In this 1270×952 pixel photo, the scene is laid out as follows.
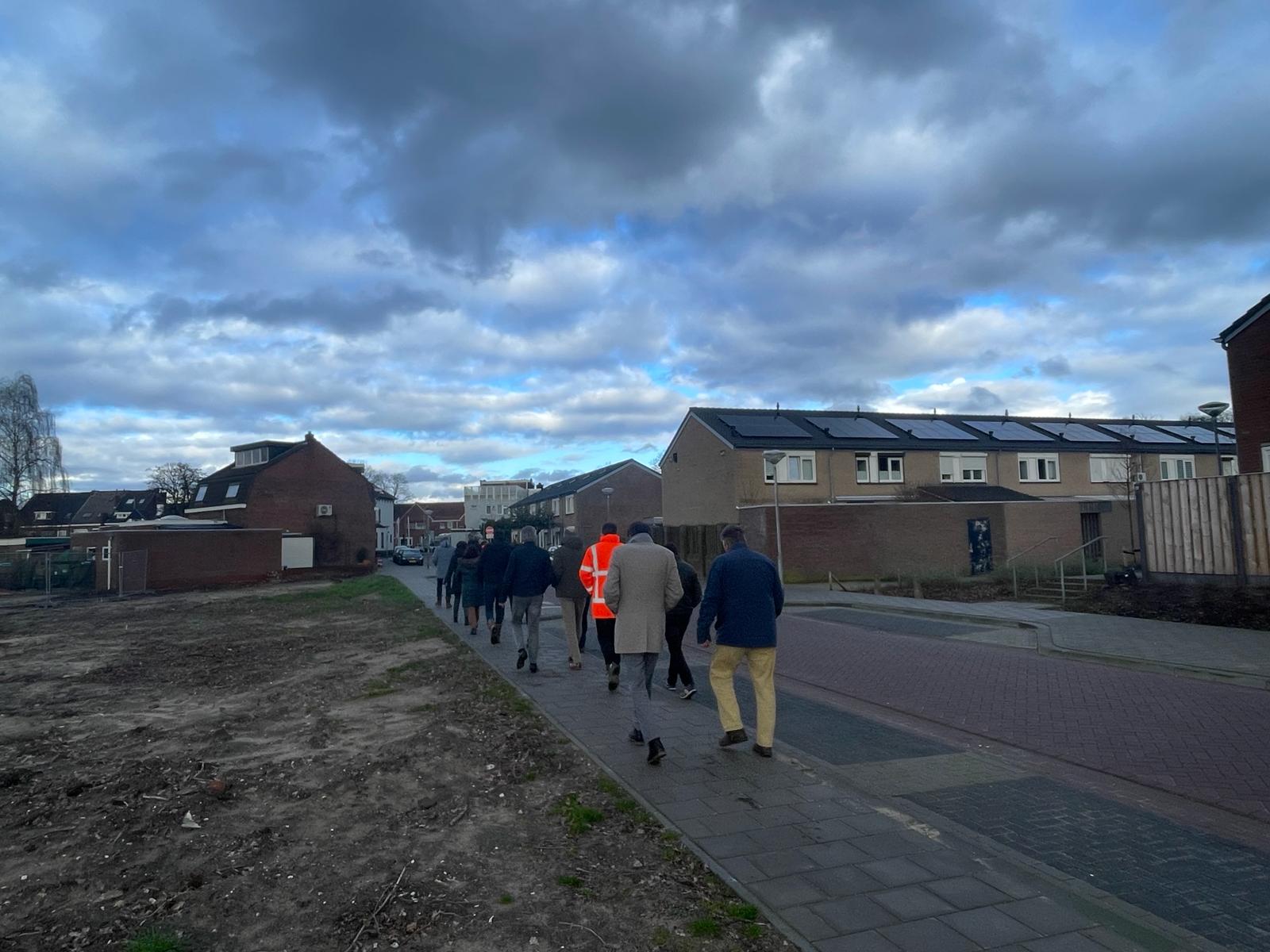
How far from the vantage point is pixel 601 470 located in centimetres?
6056

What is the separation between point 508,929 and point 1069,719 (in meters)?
6.16

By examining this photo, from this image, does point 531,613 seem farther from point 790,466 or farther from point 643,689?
point 790,466

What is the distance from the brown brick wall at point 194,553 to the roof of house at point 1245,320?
124ft

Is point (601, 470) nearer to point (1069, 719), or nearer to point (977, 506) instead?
point (977, 506)

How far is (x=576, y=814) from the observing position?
16.4 ft

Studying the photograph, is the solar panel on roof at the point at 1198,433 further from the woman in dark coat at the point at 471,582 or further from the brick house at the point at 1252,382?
the woman in dark coat at the point at 471,582

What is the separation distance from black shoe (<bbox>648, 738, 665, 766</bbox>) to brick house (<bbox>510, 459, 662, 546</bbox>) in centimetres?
4544

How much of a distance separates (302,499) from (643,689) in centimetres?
5084

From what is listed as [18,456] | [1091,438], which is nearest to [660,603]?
[1091,438]

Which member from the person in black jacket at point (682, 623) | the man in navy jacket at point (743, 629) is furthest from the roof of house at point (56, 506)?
the man in navy jacket at point (743, 629)

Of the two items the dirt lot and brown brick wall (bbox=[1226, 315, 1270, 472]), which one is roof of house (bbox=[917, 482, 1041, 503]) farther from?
the dirt lot

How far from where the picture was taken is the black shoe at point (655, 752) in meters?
6.04

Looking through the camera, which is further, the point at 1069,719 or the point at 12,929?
the point at 1069,719

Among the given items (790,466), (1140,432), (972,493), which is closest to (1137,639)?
(790,466)
